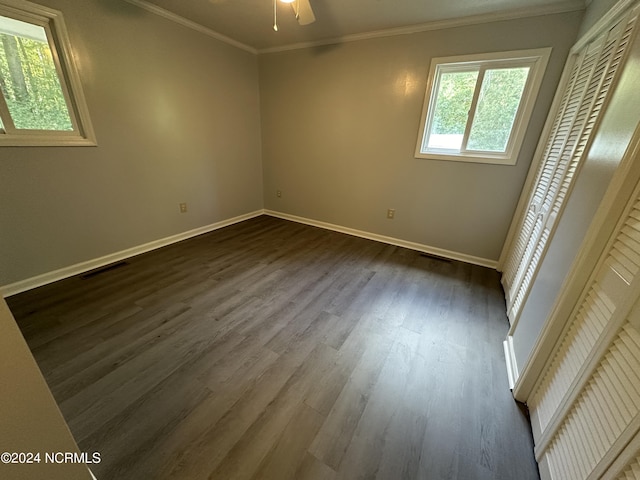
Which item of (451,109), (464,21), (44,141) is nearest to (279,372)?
(44,141)

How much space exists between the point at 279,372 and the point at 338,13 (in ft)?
9.99

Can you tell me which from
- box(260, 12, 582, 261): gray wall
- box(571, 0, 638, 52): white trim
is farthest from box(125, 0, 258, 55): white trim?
box(571, 0, 638, 52): white trim

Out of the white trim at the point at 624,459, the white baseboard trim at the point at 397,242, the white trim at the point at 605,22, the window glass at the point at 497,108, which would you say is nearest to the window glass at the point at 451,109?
the window glass at the point at 497,108

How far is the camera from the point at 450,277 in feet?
8.46

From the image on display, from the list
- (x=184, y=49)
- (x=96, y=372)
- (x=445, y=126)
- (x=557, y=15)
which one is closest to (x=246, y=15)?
(x=184, y=49)

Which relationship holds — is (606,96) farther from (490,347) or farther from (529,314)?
(490,347)

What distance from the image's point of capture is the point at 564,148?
1.65 metres

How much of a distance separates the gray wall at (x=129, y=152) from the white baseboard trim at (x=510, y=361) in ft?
11.5

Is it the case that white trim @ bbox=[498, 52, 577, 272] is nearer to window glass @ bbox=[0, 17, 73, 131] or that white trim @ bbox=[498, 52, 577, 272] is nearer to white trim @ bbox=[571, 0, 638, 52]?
white trim @ bbox=[571, 0, 638, 52]

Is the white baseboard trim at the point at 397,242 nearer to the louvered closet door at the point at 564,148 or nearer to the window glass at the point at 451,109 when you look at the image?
the louvered closet door at the point at 564,148

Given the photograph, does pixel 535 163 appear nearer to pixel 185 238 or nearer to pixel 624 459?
pixel 624 459

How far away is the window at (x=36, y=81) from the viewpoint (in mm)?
1781

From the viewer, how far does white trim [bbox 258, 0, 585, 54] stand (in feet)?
6.47

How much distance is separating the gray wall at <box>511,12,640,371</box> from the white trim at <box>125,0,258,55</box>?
3.46 metres
